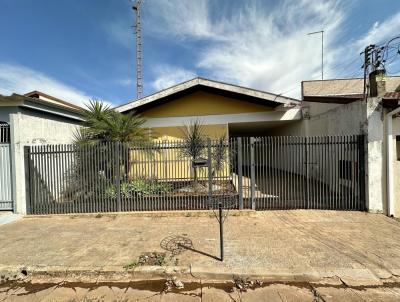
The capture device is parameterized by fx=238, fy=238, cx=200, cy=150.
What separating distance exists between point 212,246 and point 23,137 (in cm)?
619

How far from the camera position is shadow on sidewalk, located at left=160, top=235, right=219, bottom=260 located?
427cm

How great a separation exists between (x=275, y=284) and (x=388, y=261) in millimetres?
2034

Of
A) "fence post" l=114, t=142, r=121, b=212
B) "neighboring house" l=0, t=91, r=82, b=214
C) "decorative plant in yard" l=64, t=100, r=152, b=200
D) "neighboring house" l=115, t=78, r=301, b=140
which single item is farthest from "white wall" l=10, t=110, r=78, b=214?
"neighboring house" l=115, t=78, r=301, b=140

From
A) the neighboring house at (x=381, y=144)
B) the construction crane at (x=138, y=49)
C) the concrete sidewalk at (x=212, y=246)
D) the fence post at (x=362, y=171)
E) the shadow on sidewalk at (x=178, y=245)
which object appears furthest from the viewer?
the construction crane at (x=138, y=49)

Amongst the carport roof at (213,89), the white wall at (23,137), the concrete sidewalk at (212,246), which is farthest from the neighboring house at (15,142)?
the carport roof at (213,89)

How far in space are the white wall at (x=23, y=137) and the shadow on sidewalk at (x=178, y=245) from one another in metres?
4.73

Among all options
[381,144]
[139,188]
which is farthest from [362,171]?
[139,188]

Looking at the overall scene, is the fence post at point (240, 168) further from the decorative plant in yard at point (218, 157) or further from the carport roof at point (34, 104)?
the carport roof at point (34, 104)

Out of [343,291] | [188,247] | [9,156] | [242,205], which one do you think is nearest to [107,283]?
[188,247]

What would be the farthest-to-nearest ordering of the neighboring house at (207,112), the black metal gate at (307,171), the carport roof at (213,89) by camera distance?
1. the neighboring house at (207,112)
2. the carport roof at (213,89)
3. the black metal gate at (307,171)

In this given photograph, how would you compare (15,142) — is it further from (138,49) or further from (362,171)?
(138,49)

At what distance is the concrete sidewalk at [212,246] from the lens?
11.9ft

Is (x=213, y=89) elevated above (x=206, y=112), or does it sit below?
above

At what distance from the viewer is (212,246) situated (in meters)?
4.49
